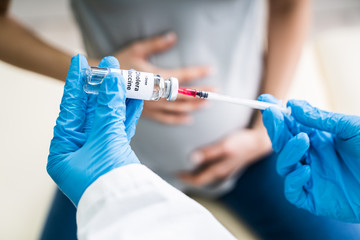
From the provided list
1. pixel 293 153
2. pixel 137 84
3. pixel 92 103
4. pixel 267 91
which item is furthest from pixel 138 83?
pixel 267 91

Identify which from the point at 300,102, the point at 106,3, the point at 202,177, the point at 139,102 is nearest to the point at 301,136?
the point at 300,102

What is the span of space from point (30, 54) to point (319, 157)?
76cm

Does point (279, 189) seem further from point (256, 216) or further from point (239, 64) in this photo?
point (239, 64)

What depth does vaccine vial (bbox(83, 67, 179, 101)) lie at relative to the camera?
1.77 ft

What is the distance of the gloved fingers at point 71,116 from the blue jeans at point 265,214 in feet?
1.12

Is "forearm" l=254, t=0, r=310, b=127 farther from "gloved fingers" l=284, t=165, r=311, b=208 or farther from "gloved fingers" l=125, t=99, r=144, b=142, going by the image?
"gloved fingers" l=125, t=99, r=144, b=142

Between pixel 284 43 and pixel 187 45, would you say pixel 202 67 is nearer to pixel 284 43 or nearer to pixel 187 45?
pixel 187 45

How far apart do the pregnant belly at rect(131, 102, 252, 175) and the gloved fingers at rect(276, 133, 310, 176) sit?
29cm

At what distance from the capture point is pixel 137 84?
A: 542mm

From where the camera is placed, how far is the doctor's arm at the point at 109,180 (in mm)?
432

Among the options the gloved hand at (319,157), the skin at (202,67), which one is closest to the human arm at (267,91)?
the skin at (202,67)

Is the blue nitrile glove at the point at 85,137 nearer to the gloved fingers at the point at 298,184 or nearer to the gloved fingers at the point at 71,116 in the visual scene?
the gloved fingers at the point at 71,116

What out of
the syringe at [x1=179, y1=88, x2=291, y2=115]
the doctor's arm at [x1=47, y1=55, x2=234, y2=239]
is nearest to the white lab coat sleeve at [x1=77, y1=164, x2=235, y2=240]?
the doctor's arm at [x1=47, y1=55, x2=234, y2=239]

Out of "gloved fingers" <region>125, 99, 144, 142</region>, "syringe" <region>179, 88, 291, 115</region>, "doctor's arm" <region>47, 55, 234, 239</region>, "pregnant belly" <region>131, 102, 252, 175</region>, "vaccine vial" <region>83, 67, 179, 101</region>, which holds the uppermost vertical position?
"vaccine vial" <region>83, 67, 179, 101</region>
